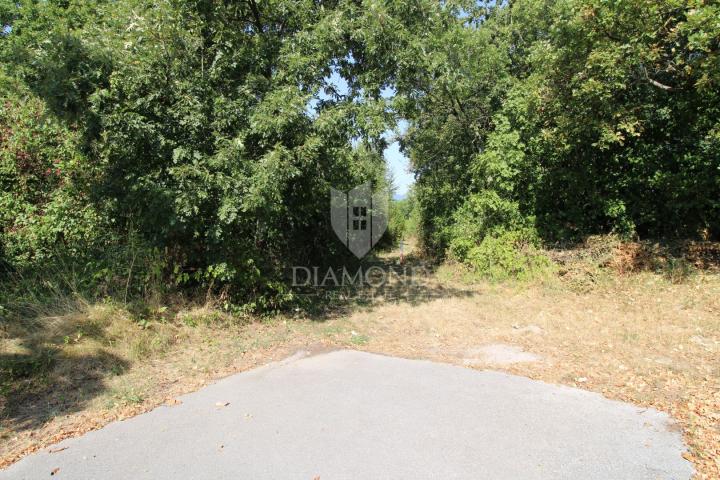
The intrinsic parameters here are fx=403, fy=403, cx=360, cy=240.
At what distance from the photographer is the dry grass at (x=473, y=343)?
372 centimetres

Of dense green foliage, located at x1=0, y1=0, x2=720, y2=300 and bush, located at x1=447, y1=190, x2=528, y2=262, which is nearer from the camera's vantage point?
dense green foliage, located at x1=0, y1=0, x2=720, y2=300

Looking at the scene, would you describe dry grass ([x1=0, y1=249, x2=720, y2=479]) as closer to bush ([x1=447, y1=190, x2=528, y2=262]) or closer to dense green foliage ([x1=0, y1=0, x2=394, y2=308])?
dense green foliage ([x1=0, y1=0, x2=394, y2=308])

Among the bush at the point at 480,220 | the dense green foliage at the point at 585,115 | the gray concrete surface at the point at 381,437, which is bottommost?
the gray concrete surface at the point at 381,437

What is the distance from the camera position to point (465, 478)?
2.73 meters

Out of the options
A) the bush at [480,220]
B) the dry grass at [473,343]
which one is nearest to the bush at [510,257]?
the bush at [480,220]

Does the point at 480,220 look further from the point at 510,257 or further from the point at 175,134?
the point at 175,134

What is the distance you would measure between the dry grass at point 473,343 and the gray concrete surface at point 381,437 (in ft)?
0.98

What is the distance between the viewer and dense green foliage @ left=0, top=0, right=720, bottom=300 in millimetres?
5590

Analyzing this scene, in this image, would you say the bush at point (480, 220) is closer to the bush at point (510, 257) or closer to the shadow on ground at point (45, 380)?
the bush at point (510, 257)

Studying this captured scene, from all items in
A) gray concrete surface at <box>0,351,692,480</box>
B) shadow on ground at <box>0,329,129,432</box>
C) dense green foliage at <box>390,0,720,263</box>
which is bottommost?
gray concrete surface at <box>0,351,692,480</box>

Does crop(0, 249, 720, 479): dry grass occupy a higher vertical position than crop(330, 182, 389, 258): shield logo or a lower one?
lower

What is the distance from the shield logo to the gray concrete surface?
6583 mm

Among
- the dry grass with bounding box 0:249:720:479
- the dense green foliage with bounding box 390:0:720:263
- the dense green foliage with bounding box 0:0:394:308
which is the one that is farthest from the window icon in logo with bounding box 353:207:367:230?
the dense green foliage with bounding box 0:0:394:308

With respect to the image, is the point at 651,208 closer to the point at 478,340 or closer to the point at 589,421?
the point at 478,340
